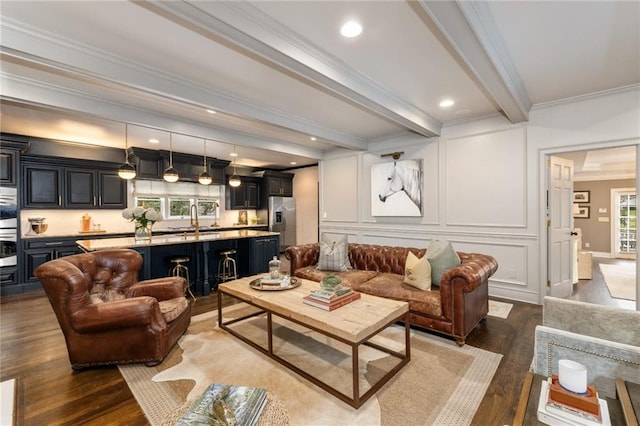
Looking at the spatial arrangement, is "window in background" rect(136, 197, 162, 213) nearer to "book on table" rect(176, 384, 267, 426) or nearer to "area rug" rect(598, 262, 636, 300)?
"book on table" rect(176, 384, 267, 426)

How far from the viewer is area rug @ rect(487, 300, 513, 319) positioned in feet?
11.7

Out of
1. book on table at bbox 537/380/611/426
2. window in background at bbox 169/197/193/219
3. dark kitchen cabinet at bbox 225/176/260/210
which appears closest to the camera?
book on table at bbox 537/380/611/426

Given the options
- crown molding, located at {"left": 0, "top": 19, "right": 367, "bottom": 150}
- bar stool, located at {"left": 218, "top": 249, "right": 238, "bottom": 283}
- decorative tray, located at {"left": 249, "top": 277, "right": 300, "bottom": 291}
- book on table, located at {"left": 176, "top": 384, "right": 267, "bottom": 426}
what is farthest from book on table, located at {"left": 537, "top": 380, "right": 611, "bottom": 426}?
bar stool, located at {"left": 218, "top": 249, "right": 238, "bottom": 283}

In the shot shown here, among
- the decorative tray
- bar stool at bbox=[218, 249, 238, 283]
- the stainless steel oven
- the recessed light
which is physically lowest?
bar stool at bbox=[218, 249, 238, 283]

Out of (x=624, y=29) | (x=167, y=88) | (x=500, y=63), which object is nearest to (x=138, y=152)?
A: (x=167, y=88)

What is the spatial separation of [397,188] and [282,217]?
4.10 meters

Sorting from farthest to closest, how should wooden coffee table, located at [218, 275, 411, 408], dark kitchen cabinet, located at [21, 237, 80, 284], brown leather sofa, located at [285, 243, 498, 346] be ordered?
dark kitchen cabinet, located at [21, 237, 80, 284], brown leather sofa, located at [285, 243, 498, 346], wooden coffee table, located at [218, 275, 411, 408]

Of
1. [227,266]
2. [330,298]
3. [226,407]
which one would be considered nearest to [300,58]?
[330,298]

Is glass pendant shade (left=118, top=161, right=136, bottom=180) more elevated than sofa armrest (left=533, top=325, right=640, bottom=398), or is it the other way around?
glass pendant shade (left=118, top=161, right=136, bottom=180)

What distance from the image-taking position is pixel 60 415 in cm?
191

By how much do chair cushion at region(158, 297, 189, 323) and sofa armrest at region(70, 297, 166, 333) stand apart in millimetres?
189

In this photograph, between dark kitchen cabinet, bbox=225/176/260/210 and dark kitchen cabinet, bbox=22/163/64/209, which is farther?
dark kitchen cabinet, bbox=225/176/260/210

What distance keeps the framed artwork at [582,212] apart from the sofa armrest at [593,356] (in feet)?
31.6

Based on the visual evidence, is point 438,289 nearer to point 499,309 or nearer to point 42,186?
point 499,309
